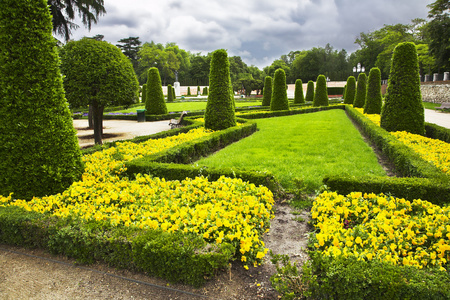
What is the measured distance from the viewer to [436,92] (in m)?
28.7

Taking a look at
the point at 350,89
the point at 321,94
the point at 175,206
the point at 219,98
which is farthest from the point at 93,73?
the point at 350,89

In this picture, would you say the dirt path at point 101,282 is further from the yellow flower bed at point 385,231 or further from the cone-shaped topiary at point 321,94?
the cone-shaped topiary at point 321,94

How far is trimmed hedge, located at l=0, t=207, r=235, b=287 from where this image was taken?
8.54 ft

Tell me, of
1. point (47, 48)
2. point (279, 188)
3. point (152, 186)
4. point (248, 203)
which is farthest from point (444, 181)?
point (47, 48)

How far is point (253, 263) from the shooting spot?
2900 mm

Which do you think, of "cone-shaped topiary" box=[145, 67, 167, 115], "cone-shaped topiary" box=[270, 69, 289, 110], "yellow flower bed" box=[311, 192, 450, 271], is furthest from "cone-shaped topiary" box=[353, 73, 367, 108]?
"yellow flower bed" box=[311, 192, 450, 271]

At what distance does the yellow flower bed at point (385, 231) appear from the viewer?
100 inches

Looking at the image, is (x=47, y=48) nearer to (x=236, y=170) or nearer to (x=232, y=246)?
(x=236, y=170)

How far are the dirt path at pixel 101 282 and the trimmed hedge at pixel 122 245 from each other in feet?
0.30

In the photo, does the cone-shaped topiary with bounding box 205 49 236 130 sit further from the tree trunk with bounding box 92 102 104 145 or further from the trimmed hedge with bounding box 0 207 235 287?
the trimmed hedge with bounding box 0 207 235 287

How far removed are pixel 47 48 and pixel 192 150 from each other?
377 centimetres

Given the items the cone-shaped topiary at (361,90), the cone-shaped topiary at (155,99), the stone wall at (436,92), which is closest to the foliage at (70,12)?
the cone-shaped topiary at (155,99)

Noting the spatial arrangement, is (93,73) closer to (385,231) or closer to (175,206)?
(175,206)

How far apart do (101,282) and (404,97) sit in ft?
31.3
